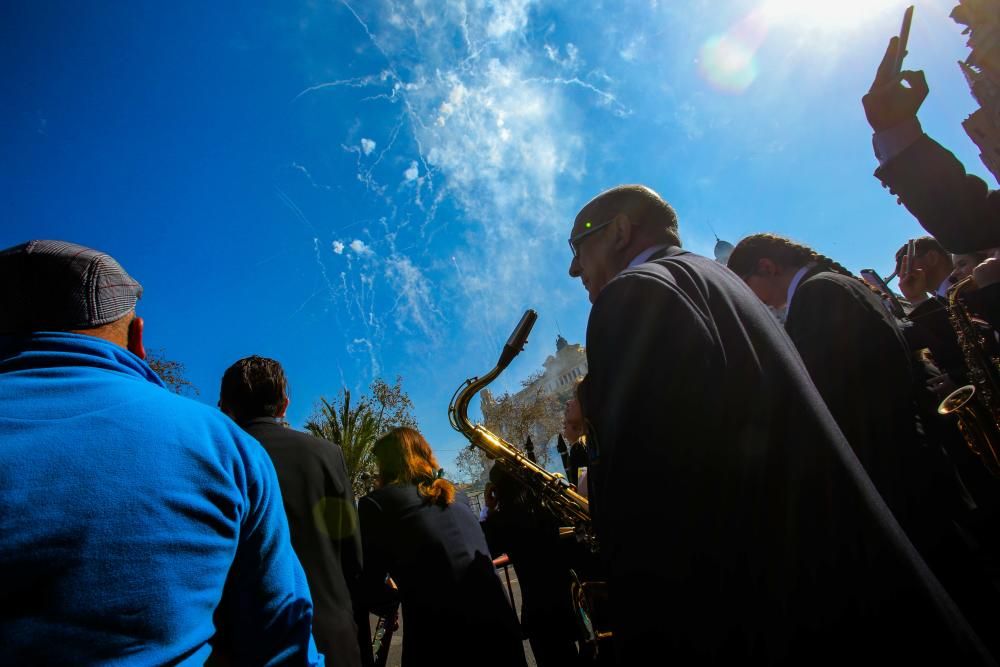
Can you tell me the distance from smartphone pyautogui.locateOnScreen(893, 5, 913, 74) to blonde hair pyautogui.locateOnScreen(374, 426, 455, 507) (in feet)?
12.7

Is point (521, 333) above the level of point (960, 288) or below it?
above

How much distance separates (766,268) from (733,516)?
249 cm

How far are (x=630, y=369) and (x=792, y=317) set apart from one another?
6.27 ft

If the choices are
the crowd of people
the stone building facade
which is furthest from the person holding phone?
the stone building facade

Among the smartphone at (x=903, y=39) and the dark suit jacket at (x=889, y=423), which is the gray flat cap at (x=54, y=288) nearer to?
the dark suit jacket at (x=889, y=423)

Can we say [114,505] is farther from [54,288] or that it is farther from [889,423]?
[889,423]

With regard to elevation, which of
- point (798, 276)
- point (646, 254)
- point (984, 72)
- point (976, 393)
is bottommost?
point (976, 393)

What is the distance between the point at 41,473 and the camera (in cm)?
94

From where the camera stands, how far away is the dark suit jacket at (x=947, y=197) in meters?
2.18

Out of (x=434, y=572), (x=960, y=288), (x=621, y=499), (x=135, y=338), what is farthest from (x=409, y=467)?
(x=960, y=288)

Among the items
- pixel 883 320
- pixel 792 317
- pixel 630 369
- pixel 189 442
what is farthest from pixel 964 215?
pixel 189 442

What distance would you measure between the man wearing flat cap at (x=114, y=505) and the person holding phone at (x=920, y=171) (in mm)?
3421

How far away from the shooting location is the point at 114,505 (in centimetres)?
98

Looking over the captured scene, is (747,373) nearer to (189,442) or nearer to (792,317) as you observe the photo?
(189,442)
